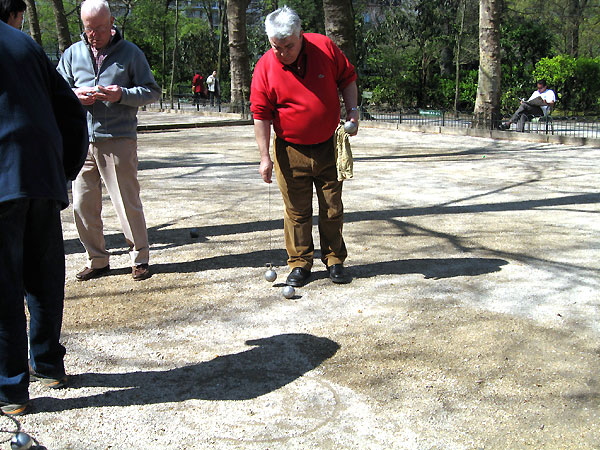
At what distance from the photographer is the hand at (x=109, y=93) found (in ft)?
17.3

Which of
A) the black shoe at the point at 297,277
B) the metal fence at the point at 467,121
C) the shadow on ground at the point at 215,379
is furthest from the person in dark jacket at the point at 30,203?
the metal fence at the point at 467,121

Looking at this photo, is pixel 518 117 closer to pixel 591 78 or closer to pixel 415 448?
pixel 591 78

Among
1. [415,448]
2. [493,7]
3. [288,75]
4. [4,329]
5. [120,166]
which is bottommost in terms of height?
[415,448]

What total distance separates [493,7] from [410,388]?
17.2 meters

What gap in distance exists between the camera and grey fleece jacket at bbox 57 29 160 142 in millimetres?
5523

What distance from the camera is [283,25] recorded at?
5000 mm

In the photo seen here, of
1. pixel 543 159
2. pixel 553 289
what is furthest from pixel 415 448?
pixel 543 159

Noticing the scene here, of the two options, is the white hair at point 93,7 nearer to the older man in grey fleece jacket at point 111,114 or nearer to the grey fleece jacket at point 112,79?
the older man in grey fleece jacket at point 111,114

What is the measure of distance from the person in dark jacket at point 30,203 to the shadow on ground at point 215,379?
25cm

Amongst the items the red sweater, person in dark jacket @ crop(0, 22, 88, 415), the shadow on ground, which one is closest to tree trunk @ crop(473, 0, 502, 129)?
the red sweater

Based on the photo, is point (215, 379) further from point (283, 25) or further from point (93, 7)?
point (93, 7)

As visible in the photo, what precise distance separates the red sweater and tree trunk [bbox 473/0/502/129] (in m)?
14.2

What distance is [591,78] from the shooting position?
89.0 feet

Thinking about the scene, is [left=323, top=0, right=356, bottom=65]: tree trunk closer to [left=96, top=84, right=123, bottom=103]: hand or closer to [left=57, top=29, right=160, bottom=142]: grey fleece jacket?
[left=57, top=29, right=160, bottom=142]: grey fleece jacket
